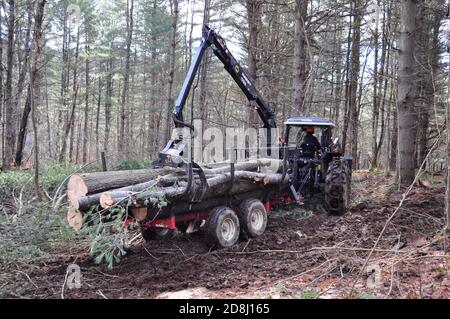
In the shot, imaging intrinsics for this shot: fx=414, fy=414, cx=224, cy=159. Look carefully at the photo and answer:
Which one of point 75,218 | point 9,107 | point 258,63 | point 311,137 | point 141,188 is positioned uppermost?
point 258,63

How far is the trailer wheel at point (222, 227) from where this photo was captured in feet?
23.0

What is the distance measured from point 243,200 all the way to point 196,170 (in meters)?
1.75

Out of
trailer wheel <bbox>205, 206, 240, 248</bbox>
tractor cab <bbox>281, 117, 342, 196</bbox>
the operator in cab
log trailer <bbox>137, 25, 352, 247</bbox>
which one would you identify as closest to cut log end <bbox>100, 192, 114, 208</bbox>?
log trailer <bbox>137, 25, 352, 247</bbox>

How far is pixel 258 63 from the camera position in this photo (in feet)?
54.9

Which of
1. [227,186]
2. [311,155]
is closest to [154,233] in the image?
[227,186]

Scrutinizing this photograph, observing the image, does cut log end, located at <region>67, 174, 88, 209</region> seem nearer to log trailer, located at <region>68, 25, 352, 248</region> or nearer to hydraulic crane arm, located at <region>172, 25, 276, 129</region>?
log trailer, located at <region>68, 25, 352, 248</region>

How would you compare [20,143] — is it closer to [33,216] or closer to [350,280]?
[33,216]

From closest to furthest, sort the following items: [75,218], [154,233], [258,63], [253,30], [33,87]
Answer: [75,218]
[154,233]
[33,87]
[253,30]
[258,63]

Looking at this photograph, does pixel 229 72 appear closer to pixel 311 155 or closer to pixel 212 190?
pixel 311 155

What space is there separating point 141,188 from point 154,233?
1895 mm

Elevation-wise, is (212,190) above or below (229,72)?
below
